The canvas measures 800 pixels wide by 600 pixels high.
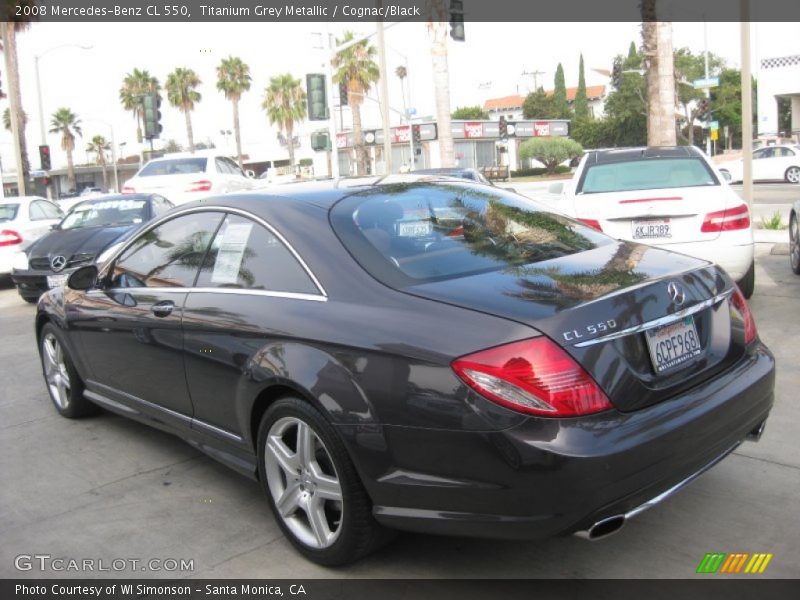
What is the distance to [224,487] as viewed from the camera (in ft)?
14.1

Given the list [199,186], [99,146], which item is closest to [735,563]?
[199,186]

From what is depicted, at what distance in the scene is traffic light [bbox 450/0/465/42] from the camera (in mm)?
18266

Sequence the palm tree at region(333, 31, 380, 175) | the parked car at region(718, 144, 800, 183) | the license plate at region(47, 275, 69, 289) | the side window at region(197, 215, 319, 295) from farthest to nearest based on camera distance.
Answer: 1. the palm tree at region(333, 31, 380, 175)
2. the parked car at region(718, 144, 800, 183)
3. the license plate at region(47, 275, 69, 289)
4. the side window at region(197, 215, 319, 295)

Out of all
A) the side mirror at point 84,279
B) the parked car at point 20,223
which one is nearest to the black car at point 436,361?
the side mirror at point 84,279

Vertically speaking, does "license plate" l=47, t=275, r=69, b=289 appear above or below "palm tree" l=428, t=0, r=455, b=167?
below

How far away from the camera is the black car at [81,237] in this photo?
10438mm

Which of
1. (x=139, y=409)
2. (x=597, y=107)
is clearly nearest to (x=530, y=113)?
(x=597, y=107)

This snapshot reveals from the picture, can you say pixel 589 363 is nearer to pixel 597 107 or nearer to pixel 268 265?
pixel 268 265

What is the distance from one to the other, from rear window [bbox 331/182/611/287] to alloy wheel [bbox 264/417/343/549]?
0.75 meters

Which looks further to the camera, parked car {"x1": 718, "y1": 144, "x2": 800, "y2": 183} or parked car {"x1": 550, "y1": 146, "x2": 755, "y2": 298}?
parked car {"x1": 718, "y1": 144, "x2": 800, "y2": 183}

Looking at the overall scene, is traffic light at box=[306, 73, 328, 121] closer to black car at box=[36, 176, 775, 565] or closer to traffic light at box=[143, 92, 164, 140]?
traffic light at box=[143, 92, 164, 140]

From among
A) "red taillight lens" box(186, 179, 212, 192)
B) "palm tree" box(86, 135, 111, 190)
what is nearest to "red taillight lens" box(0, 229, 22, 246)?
"red taillight lens" box(186, 179, 212, 192)

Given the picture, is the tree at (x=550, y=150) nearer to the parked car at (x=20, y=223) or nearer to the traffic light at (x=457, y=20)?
the traffic light at (x=457, y=20)

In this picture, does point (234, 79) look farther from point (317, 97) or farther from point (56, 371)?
point (56, 371)
